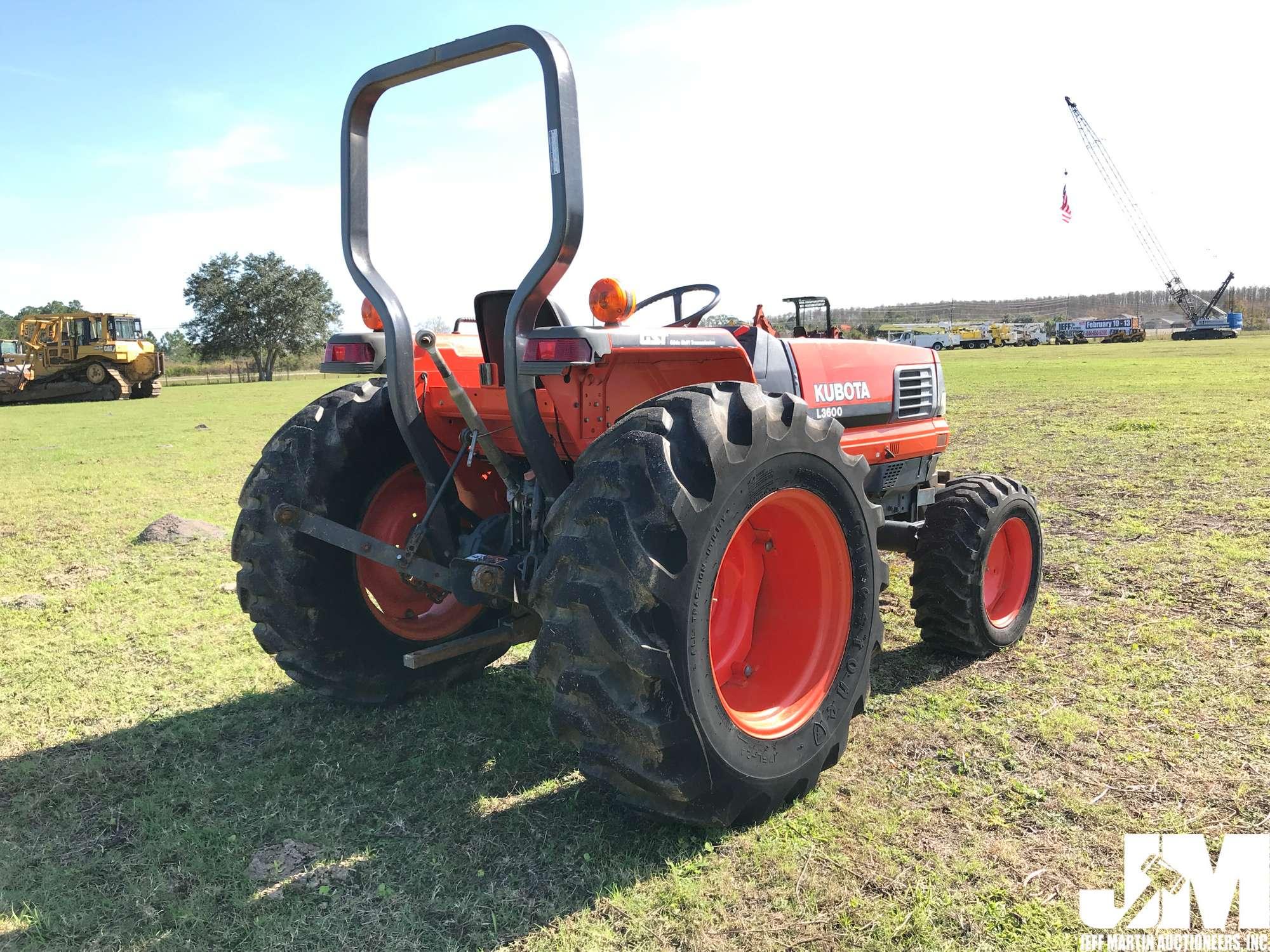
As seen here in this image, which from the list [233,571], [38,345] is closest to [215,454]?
[233,571]

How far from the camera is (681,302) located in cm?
503

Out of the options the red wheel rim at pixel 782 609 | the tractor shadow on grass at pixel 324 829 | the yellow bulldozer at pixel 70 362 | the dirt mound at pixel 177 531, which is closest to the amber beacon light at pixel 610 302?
the red wheel rim at pixel 782 609

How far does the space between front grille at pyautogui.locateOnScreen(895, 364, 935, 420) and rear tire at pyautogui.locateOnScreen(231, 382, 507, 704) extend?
2.71 metres

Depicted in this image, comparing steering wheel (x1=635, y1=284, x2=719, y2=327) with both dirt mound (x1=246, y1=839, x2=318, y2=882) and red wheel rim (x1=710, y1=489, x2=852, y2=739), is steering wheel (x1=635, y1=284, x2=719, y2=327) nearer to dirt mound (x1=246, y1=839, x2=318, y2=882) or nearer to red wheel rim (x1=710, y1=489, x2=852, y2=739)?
red wheel rim (x1=710, y1=489, x2=852, y2=739)

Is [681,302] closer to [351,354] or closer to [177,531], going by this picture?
[351,354]

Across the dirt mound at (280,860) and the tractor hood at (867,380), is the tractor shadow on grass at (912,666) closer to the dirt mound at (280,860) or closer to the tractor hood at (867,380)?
the tractor hood at (867,380)

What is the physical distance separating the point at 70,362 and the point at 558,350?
3473 cm

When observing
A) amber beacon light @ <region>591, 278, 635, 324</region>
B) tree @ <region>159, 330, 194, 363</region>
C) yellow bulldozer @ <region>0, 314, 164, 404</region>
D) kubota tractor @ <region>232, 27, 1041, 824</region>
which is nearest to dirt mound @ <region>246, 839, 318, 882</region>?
kubota tractor @ <region>232, 27, 1041, 824</region>

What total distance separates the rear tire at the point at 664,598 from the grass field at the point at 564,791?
13.0 inches

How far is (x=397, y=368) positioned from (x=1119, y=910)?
3.00 meters

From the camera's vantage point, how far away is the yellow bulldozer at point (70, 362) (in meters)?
31.0

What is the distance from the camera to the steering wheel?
4707mm

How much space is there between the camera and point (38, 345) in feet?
102

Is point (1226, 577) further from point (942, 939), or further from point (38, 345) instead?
point (38, 345)
